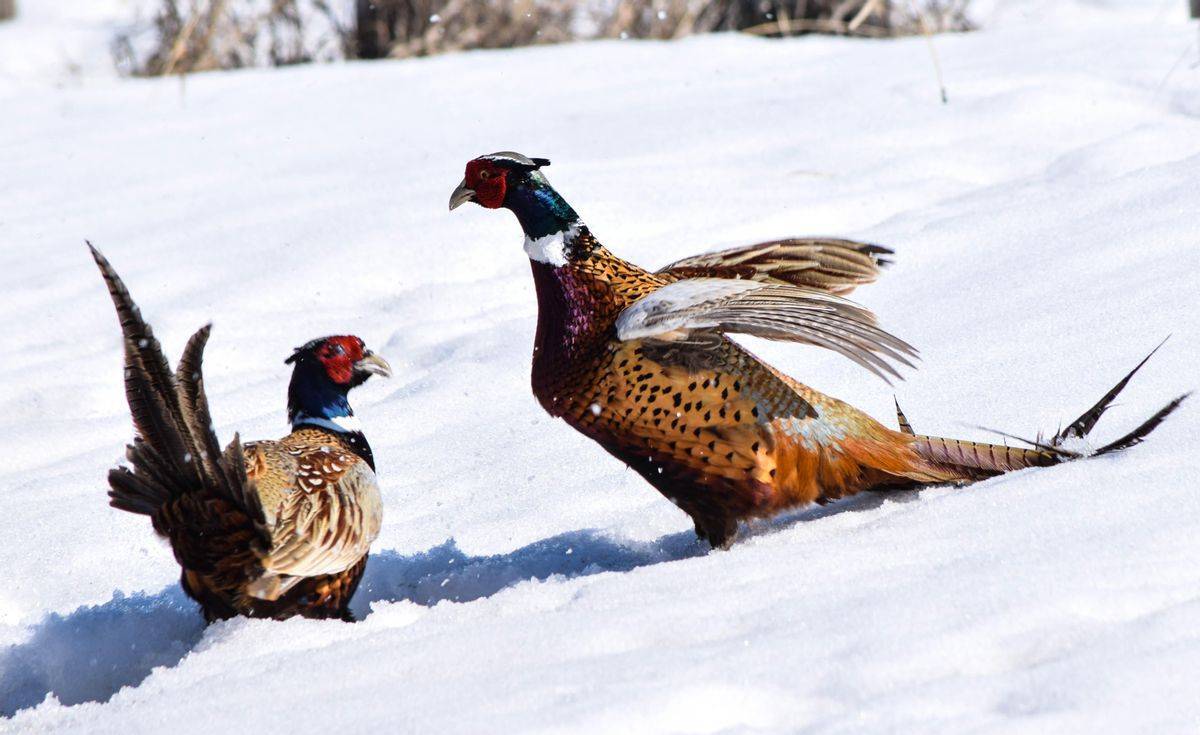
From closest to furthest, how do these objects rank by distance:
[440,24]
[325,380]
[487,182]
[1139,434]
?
[1139,434] → [487,182] → [325,380] → [440,24]

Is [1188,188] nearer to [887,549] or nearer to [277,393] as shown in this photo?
[887,549]

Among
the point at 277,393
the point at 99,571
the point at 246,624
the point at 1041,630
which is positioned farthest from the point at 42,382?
the point at 1041,630

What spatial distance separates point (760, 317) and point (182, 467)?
3.86 ft

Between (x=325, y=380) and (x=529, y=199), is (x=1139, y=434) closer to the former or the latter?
(x=529, y=199)

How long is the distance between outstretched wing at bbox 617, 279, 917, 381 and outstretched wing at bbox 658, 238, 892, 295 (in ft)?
1.57

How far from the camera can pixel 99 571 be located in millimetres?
3318

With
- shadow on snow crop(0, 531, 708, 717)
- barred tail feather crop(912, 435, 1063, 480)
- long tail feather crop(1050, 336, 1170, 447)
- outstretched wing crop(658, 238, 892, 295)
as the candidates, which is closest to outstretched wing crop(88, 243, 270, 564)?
shadow on snow crop(0, 531, 708, 717)

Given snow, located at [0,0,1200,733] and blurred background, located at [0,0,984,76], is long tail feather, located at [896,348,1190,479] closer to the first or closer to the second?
snow, located at [0,0,1200,733]

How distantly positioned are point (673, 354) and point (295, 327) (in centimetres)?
240

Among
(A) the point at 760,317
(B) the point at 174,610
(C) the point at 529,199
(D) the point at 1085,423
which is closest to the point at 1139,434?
(D) the point at 1085,423

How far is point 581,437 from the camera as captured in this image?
3824 mm

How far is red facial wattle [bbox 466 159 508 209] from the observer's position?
323cm

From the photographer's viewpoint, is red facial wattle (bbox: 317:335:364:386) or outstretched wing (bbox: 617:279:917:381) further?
red facial wattle (bbox: 317:335:364:386)

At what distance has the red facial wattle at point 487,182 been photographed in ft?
10.6
